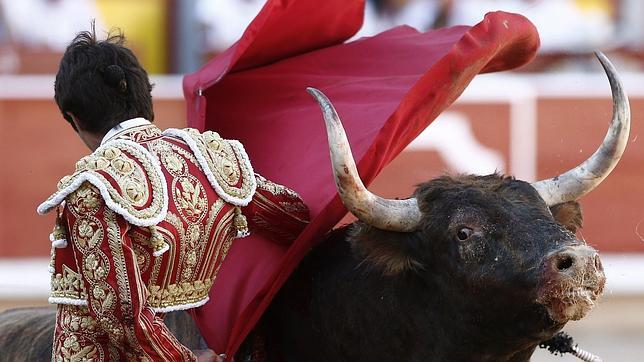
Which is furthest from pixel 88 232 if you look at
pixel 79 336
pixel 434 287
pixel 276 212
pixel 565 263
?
pixel 565 263

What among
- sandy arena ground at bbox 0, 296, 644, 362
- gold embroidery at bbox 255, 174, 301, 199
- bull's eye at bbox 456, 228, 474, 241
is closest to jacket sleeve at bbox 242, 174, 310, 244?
gold embroidery at bbox 255, 174, 301, 199

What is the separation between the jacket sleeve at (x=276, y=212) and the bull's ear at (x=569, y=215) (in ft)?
2.05

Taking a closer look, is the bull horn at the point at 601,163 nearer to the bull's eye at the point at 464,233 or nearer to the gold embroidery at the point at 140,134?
the bull's eye at the point at 464,233

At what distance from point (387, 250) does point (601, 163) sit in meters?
0.56

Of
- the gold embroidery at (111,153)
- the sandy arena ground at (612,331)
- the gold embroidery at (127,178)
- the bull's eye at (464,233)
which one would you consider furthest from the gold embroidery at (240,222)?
the sandy arena ground at (612,331)

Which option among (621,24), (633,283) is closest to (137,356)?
(633,283)

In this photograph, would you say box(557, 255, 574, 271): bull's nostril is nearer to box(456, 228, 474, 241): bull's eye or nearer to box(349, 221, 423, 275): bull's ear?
box(456, 228, 474, 241): bull's eye

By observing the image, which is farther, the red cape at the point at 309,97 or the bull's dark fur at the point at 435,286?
the red cape at the point at 309,97

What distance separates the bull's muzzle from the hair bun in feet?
3.50

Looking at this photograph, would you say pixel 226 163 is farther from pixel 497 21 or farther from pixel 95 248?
pixel 497 21

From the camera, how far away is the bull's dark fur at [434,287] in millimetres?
3047

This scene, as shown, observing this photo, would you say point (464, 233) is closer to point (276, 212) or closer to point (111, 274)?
point (276, 212)

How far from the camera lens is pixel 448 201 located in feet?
10.6

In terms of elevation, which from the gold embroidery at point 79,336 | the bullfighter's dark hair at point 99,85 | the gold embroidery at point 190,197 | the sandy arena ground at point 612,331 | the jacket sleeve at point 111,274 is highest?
the bullfighter's dark hair at point 99,85
